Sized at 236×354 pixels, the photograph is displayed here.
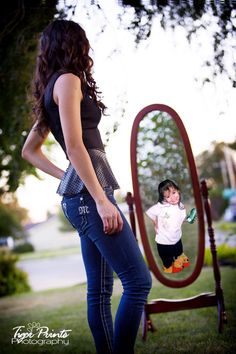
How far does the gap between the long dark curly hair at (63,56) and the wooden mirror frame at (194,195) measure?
1.84ft

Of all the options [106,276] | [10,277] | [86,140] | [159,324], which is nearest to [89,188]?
[86,140]

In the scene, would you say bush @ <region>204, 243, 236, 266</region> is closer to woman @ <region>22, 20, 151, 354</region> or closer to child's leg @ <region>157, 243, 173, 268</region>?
child's leg @ <region>157, 243, 173, 268</region>

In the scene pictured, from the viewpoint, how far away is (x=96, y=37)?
204 cm

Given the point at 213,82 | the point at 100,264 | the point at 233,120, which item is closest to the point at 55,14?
the point at 213,82

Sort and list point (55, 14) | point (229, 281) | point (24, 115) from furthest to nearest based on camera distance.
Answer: point (229, 281) → point (24, 115) → point (55, 14)

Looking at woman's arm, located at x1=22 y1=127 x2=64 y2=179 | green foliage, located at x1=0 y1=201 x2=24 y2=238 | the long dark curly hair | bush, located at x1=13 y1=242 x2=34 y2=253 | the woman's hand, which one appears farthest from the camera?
green foliage, located at x1=0 y1=201 x2=24 y2=238

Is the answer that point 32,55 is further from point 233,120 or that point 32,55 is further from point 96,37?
point 233,120

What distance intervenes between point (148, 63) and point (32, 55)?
836 millimetres

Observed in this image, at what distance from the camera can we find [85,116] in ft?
4.25

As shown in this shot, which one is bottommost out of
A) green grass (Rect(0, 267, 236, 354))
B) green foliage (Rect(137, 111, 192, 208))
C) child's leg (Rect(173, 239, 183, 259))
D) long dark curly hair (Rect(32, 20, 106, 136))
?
green grass (Rect(0, 267, 236, 354))

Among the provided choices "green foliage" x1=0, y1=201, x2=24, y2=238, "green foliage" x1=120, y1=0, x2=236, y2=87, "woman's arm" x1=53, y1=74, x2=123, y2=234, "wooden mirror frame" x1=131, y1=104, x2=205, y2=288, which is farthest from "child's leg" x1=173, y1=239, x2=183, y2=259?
"green foliage" x1=0, y1=201, x2=24, y2=238

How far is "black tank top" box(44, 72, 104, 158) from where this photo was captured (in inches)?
50.7

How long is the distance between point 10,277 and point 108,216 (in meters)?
4.58

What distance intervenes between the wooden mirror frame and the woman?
528 millimetres
